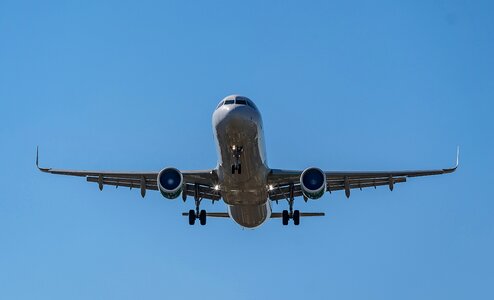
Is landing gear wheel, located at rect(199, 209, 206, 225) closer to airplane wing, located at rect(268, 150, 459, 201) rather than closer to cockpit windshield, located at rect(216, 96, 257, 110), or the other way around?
airplane wing, located at rect(268, 150, 459, 201)

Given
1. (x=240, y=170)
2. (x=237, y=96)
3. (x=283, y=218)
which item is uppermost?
(x=237, y=96)

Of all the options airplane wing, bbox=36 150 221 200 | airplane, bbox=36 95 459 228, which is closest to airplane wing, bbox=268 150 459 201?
airplane, bbox=36 95 459 228

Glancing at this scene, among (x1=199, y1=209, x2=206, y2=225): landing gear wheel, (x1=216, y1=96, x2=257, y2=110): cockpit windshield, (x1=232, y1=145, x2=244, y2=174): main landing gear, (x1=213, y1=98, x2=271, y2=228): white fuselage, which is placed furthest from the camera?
(x1=199, y1=209, x2=206, y2=225): landing gear wheel

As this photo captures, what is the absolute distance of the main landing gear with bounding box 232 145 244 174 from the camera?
32.1m

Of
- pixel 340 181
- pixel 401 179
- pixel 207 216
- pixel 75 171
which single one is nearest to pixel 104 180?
pixel 75 171

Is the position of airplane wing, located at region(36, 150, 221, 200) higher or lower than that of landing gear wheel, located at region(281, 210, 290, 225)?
higher

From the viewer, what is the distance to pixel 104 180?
3950cm

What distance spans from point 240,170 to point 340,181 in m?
7.92

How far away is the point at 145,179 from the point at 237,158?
687 cm

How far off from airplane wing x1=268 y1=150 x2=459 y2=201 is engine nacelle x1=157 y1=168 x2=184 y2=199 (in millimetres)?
4019

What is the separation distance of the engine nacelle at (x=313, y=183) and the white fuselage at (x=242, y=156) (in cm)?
169

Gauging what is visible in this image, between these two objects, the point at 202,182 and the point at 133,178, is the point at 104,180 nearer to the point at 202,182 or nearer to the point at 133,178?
the point at 133,178

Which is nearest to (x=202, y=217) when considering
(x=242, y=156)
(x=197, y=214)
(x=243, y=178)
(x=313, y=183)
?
(x=197, y=214)

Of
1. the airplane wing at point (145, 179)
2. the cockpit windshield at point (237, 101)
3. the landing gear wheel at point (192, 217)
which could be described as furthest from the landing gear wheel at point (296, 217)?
the cockpit windshield at point (237, 101)
